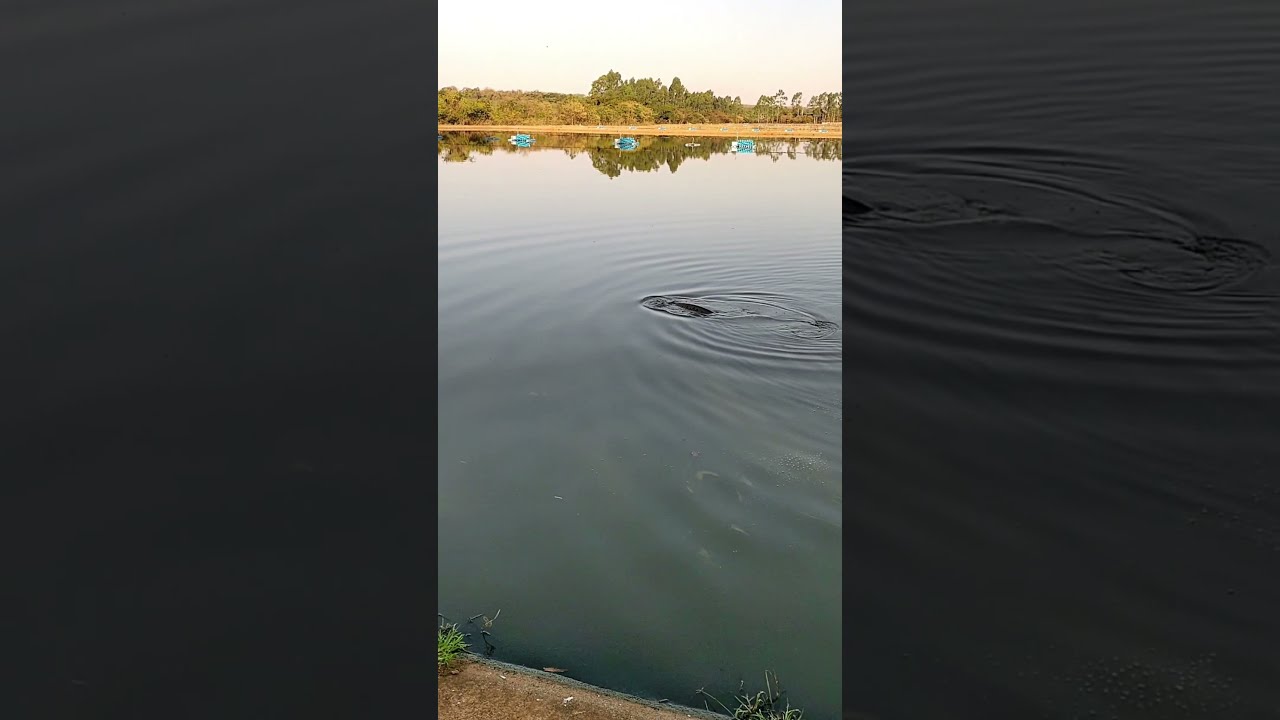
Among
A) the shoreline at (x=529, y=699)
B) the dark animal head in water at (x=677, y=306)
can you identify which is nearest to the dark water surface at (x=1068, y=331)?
the shoreline at (x=529, y=699)

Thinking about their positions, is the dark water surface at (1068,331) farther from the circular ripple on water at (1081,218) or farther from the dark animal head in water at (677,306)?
the dark animal head in water at (677,306)

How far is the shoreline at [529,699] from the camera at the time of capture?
1849 mm

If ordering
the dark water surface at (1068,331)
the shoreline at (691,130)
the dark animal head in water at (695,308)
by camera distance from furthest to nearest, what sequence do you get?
the shoreline at (691,130) → the dark animal head in water at (695,308) → the dark water surface at (1068,331)

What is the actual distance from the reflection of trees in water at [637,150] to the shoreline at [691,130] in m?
0.61

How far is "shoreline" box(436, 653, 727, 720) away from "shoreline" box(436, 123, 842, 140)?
26729 mm

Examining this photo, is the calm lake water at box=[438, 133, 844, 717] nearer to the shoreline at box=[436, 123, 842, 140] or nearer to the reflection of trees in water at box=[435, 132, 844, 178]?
the reflection of trees in water at box=[435, 132, 844, 178]

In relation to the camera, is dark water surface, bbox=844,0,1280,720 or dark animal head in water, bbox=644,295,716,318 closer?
dark water surface, bbox=844,0,1280,720

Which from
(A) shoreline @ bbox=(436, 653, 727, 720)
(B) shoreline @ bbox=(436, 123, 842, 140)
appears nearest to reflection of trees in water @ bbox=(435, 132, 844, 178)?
(B) shoreline @ bbox=(436, 123, 842, 140)

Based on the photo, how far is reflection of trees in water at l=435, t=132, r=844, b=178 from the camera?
1934 centimetres

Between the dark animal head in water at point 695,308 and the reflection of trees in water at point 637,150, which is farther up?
the reflection of trees in water at point 637,150

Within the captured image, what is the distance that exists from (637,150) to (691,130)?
8.58m

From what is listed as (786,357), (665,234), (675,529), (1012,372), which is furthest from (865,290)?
(665,234)

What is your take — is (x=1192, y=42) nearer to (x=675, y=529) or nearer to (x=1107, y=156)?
(x=1107, y=156)

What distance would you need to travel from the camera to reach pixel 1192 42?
410 millimetres
